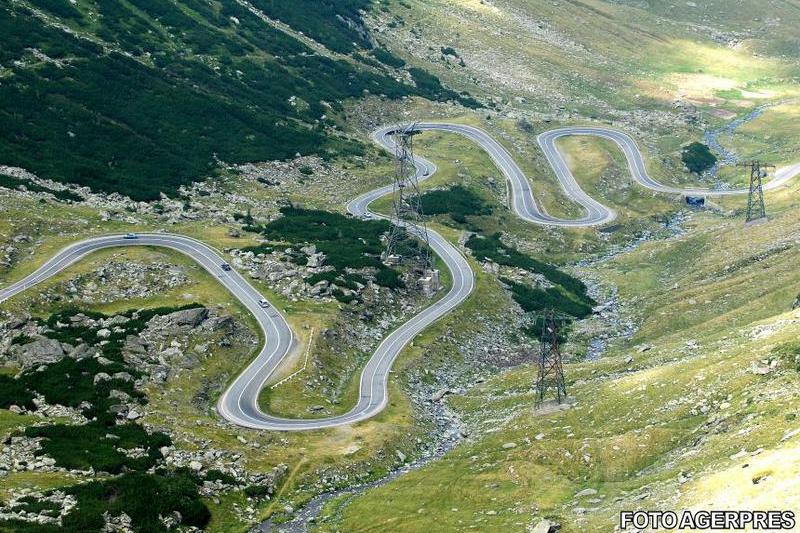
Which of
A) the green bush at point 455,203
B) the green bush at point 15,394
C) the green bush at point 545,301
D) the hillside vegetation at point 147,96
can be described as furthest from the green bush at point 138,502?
the green bush at point 455,203

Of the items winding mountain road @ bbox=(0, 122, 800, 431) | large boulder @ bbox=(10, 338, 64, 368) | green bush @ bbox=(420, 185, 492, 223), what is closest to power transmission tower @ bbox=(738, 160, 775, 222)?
winding mountain road @ bbox=(0, 122, 800, 431)

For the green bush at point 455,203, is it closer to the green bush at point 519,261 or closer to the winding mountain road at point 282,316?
the winding mountain road at point 282,316

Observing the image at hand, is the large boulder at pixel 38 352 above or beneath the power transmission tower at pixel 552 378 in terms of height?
beneath

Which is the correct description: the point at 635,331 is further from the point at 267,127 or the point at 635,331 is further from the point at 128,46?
the point at 128,46

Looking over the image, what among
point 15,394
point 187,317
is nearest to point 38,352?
point 15,394

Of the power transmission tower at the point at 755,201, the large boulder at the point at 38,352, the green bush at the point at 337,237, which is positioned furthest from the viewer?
the power transmission tower at the point at 755,201

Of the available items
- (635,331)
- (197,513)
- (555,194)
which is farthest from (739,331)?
(555,194)

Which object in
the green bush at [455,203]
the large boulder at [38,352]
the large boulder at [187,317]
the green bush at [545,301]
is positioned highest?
the green bush at [455,203]
